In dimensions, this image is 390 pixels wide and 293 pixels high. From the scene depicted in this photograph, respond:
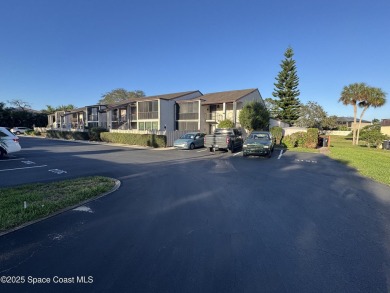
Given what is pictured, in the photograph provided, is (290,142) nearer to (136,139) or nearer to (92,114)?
(136,139)

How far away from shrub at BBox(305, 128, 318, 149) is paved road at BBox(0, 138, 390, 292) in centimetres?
1707

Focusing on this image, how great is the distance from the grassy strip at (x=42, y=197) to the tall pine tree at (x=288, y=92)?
3999 cm

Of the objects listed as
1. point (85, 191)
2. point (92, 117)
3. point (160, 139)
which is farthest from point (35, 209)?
point (92, 117)

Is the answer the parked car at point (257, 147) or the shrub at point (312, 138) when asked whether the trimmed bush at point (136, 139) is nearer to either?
the parked car at point (257, 147)

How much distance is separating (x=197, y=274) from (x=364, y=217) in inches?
168

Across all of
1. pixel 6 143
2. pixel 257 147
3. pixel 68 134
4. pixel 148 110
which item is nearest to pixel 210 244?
pixel 257 147

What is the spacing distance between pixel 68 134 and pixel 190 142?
85.9ft

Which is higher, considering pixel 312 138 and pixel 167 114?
pixel 167 114

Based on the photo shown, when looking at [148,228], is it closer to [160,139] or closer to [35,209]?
[35,209]

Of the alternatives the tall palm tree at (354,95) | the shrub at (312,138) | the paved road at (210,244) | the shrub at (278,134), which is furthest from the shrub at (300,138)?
the paved road at (210,244)

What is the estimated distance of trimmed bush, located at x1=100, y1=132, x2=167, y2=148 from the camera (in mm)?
22531

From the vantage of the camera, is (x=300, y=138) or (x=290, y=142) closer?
(x=300, y=138)

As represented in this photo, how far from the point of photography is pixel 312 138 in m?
22.2

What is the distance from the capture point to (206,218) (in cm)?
464
